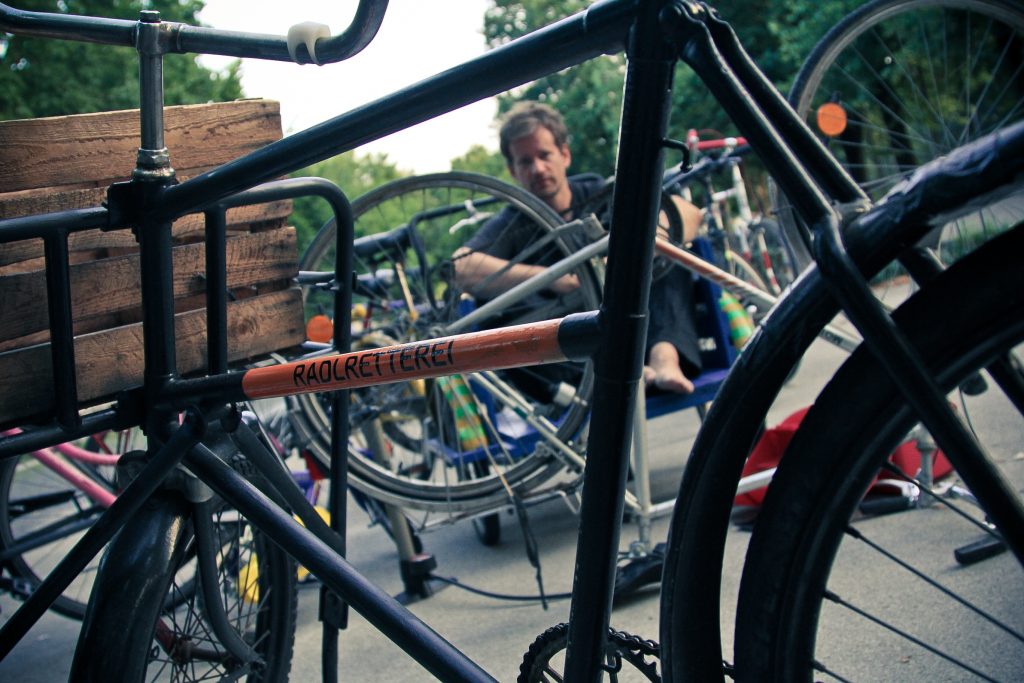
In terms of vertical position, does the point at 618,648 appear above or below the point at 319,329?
below

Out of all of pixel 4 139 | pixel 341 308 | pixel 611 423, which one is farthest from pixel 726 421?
pixel 4 139

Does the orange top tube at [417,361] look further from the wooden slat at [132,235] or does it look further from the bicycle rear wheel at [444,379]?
the bicycle rear wheel at [444,379]

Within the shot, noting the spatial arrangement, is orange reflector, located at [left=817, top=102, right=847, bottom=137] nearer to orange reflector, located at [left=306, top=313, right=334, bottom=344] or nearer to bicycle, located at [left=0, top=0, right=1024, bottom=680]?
orange reflector, located at [left=306, top=313, right=334, bottom=344]

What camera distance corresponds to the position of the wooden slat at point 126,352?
1.45 meters

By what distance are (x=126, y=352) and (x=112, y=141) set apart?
0.42 m

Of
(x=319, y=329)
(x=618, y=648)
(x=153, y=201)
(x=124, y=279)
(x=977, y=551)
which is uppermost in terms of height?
(x=153, y=201)

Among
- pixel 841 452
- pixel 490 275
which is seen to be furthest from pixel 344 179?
pixel 841 452

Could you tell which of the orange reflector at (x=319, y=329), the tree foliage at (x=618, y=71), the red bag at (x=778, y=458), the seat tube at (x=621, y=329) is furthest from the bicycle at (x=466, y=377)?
the tree foliage at (x=618, y=71)

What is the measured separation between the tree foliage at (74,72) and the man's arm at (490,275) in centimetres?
737

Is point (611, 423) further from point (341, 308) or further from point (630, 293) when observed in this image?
point (341, 308)

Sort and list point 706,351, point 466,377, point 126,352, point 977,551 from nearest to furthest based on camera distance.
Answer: point 126,352, point 977,551, point 466,377, point 706,351

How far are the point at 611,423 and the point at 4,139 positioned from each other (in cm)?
115

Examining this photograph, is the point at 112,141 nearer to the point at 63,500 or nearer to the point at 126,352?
the point at 126,352

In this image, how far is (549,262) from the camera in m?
3.35
